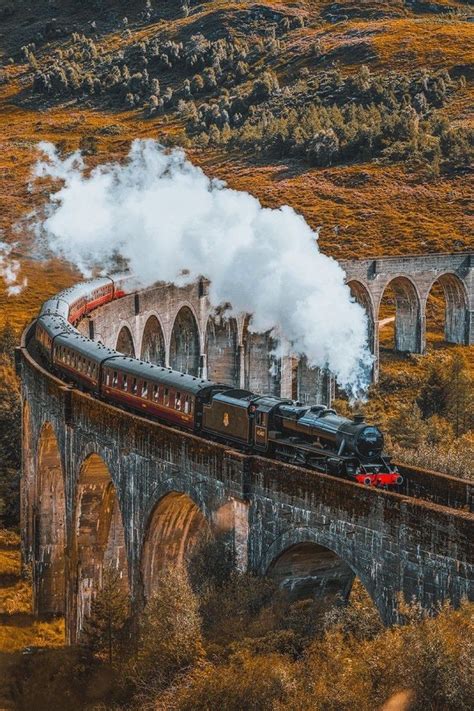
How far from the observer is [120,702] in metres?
21.8

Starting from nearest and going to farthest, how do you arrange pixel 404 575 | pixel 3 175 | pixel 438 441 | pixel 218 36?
pixel 404 575 → pixel 438 441 → pixel 3 175 → pixel 218 36

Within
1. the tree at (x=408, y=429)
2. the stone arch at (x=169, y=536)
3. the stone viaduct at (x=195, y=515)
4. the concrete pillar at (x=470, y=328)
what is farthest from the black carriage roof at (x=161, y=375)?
the concrete pillar at (x=470, y=328)

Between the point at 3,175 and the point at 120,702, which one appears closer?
the point at 120,702

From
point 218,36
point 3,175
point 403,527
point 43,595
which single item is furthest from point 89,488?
point 218,36

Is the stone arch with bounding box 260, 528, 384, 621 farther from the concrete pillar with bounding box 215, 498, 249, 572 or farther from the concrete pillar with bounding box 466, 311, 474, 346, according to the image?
the concrete pillar with bounding box 466, 311, 474, 346

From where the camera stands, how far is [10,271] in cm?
8681

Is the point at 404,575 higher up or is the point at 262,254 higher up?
the point at 404,575

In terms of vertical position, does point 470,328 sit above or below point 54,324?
below

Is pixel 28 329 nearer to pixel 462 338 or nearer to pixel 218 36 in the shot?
pixel 462 338

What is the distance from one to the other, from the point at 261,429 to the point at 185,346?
36.1 m

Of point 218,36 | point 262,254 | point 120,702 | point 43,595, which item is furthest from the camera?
point 218,36

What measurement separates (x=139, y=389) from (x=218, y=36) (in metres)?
144

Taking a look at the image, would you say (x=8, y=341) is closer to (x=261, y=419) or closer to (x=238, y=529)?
(x=261, y=419)

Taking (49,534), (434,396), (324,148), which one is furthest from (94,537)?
(324,148)
